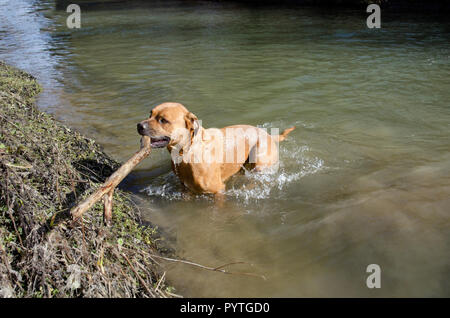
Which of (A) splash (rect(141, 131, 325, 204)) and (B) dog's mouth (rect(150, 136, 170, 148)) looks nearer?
(B) dog's mouth (rect(150, 136, 170, 148))

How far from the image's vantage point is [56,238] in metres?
2.85

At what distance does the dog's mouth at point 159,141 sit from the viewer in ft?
13.5

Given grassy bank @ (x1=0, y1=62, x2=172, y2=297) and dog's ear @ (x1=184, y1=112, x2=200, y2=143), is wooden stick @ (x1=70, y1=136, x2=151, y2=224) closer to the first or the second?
grassy bank @ (x1=0, y1=62, x2=172, y2=297)

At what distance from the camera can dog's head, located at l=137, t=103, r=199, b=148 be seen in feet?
13.4

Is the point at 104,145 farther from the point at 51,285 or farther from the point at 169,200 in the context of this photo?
the point at 51,285

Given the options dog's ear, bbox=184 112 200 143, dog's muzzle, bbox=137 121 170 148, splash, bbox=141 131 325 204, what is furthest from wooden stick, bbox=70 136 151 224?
splash, bbox=141 131 325 204

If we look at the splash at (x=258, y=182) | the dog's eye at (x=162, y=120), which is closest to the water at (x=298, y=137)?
the splash at (x=258, y=182)

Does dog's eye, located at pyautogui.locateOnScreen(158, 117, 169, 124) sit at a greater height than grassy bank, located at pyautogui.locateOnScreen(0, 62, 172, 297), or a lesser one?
greater

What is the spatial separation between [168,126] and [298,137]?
3239 mm

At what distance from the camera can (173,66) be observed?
1138cm

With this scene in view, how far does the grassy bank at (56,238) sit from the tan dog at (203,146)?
0.87m

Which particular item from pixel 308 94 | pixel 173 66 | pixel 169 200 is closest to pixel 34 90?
pixel 173 66

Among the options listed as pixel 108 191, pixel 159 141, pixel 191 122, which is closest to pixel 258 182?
pixel 191 122

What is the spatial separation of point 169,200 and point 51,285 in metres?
2.22
